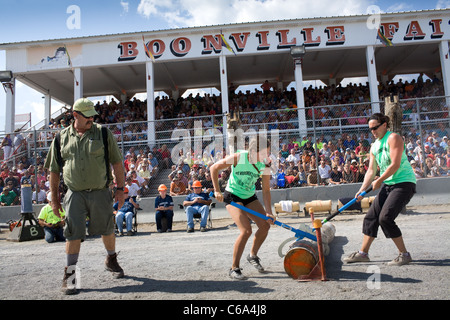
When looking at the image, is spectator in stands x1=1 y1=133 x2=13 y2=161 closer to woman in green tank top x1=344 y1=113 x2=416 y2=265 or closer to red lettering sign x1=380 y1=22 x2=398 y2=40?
woman in green tank top x1=344 y1=113 x2=416 y2=265

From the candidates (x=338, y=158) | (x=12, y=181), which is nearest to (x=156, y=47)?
(x=12, y=181)

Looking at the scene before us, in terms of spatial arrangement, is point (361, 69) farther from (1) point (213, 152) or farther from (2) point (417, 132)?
(1) point (213, 152)

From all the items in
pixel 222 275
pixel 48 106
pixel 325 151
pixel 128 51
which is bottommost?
pixel 222 275

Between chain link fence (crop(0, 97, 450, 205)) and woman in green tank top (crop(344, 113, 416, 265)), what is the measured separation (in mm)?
6715

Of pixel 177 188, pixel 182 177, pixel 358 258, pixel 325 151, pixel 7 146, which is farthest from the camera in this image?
pixel 7 146

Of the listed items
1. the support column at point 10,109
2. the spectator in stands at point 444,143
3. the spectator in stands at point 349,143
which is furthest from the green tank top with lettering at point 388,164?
the support column at point 10,109

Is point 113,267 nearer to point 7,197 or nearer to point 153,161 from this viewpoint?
point 153,161

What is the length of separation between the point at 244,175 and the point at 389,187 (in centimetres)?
185

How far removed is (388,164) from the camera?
4.45 metres

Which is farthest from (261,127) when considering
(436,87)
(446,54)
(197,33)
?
(436,87)

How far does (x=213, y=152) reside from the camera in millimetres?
12734

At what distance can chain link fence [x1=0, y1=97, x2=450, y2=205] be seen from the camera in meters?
11.5

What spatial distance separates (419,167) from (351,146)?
2193mm

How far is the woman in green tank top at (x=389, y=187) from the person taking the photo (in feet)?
14.0
